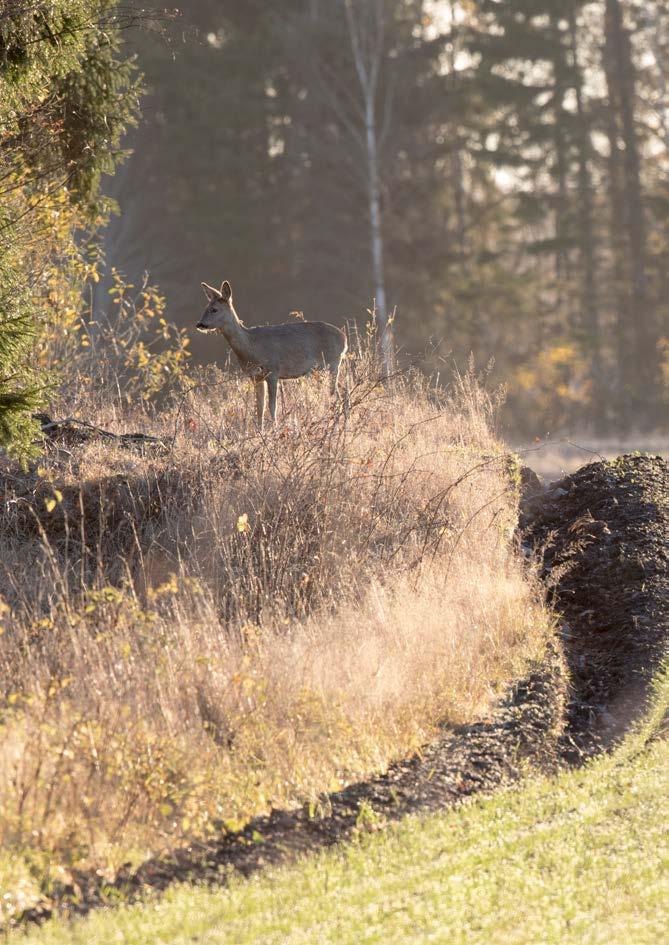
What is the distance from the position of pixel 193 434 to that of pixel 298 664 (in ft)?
15.9

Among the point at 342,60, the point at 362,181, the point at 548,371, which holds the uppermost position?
the point at 342,60

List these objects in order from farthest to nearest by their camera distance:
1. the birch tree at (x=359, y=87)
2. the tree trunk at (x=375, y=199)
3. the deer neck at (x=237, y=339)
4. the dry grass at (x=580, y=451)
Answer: the birch tree at (x=359, y=87), the tree trunk at (x=375, y=199), the dry grass at (x=580, y=451), the deer neck at (x=237, y=339)

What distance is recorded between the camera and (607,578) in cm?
1040

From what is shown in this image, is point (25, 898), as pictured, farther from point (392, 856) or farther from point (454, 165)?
point (454, 165)

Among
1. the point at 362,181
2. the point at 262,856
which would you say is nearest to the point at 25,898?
the point at 262,856

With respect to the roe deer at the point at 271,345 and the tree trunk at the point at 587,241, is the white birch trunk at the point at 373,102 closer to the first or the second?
the tree trunk at the point at 587,241

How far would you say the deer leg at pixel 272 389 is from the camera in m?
13.1

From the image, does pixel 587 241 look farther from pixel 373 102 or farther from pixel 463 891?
pixel 463 891

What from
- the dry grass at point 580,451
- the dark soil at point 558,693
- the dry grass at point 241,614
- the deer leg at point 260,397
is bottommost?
the dry grass at point 580,451

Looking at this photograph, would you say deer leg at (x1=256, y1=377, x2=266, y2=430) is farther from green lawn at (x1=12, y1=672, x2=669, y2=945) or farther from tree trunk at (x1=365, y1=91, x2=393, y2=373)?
tree trunk at (x1=365, y1=91, x2=393, y2=373)

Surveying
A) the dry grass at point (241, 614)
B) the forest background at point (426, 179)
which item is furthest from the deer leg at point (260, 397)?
the forest background at point (426, 179)

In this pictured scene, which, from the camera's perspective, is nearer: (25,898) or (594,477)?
(25,898)

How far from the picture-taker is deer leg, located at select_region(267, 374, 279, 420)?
516 inches

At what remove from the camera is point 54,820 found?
5.69 m
